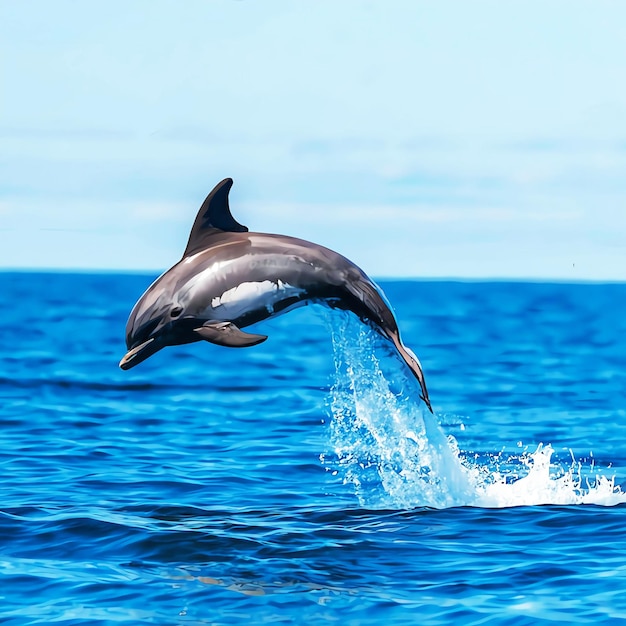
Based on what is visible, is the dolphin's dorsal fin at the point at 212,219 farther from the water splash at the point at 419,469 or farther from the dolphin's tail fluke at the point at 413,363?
the dolphin's tail fluke at the point at 413,363

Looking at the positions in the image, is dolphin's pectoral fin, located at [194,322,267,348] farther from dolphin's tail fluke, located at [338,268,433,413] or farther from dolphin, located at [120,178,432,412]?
dolphin's tail fluke, located at [338,268,433,413]

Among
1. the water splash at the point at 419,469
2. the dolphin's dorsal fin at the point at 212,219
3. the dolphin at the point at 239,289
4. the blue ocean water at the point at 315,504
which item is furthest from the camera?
the water splash at the point at 419,469

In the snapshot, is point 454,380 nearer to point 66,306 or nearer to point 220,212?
point 220,212

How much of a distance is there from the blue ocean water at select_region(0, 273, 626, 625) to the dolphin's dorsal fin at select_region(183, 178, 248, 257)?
1.27 m

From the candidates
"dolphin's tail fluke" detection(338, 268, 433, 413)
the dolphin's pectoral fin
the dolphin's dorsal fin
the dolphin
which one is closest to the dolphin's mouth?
the dolphin

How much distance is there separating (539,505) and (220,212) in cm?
507

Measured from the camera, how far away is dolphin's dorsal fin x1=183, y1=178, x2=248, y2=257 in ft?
31.9

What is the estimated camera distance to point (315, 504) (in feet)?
42.4

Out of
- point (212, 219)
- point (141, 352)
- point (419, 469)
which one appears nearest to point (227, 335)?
point (141, 352)

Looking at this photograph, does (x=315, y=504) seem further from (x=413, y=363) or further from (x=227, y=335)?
(x=227, y=335)

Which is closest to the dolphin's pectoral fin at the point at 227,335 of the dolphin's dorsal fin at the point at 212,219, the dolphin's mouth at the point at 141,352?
the dolphin's mouth at the point at 141,352

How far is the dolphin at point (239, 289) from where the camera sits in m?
9.40

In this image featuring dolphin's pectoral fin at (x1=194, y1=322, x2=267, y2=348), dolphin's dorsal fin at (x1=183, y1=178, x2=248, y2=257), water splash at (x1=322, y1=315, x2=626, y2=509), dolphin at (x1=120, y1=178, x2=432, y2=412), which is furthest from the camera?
water splash at (x1=322, y1=315, x2=626, y2=509)

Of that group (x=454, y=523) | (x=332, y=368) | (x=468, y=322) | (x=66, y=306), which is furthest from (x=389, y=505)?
(x=66, y=306)
